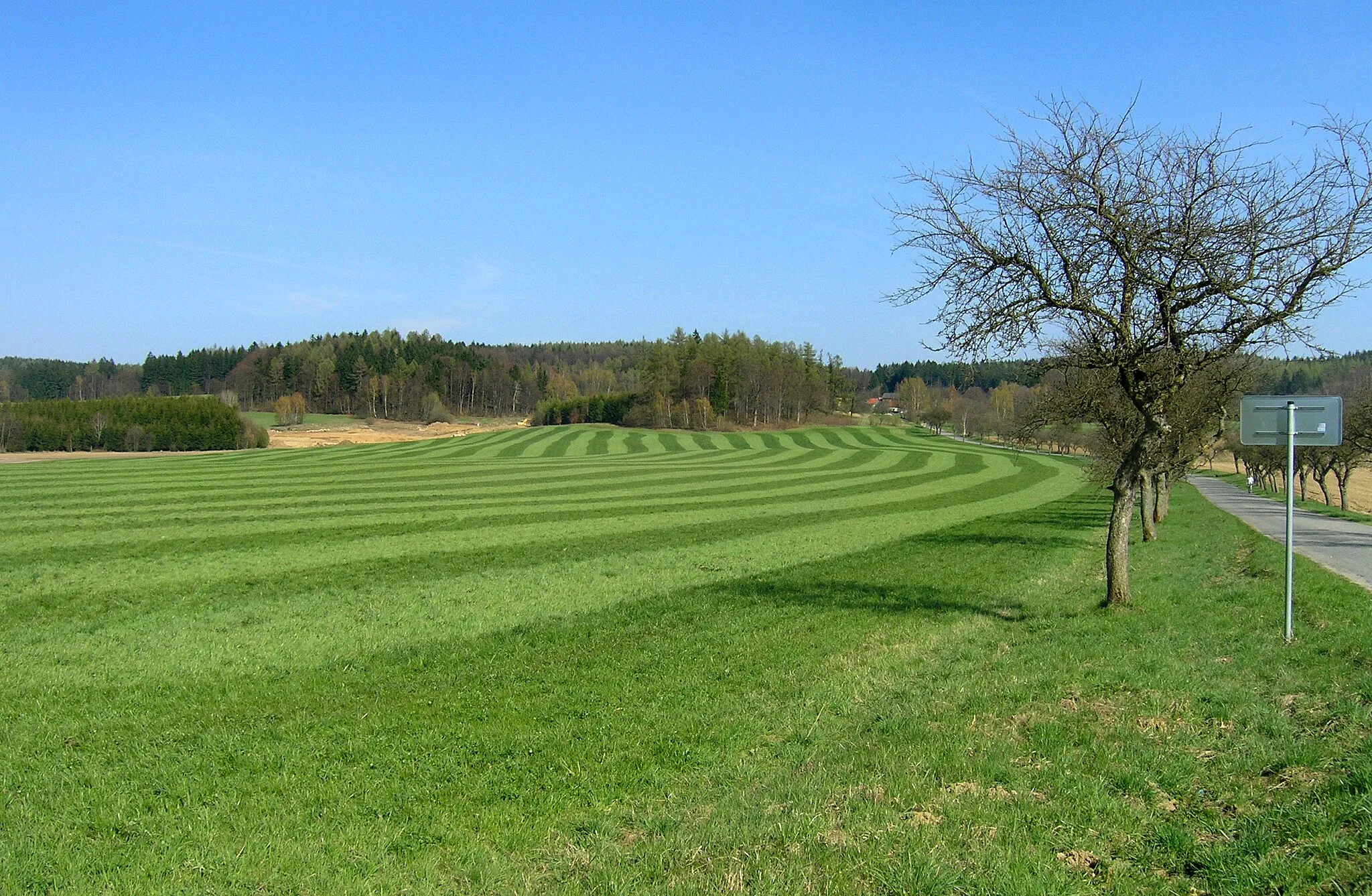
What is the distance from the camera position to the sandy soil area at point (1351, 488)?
6988 centimetres

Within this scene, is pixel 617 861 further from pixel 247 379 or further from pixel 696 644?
pixel 247 379

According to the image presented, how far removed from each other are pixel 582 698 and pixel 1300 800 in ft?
22.9

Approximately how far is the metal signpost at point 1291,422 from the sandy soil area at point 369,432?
10389cm

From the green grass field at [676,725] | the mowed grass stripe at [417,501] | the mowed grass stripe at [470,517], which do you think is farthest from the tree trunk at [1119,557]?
the mowed grass stripe at [417,501]

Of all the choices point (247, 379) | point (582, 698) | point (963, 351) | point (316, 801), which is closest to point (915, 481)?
point (963, 351)

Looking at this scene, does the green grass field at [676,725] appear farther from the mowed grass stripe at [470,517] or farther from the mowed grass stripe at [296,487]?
the mowed grass stripe at [296,487]

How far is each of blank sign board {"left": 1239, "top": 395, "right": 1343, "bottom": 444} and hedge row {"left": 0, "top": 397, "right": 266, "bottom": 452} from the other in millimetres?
117608

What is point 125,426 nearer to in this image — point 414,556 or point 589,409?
point 589,409

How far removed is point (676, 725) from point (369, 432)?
129217mm

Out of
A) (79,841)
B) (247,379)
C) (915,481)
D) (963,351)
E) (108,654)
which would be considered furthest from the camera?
(247,379)

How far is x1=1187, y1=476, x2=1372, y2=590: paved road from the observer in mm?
20797

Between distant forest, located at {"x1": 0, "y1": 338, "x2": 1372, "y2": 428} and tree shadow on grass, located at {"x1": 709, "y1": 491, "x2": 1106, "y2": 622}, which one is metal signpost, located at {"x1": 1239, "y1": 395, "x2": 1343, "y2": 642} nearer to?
tree shadow on grass, located at {"x1": 709, "y1": 491, "x2": 1106, "y2": 622}

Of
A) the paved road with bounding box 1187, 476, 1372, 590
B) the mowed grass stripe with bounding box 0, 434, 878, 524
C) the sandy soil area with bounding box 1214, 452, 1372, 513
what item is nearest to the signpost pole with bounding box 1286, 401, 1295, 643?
the paved road with bounding box 1187, 476, 1372, 590

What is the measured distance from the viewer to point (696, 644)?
13273mm
